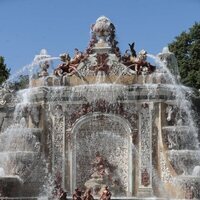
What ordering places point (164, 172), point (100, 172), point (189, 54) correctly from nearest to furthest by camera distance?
1. point (164, 172)
2. point (100, 172)
3. point (189, 54)

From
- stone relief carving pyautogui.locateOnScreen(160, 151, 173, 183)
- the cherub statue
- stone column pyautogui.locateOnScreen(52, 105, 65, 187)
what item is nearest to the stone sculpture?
stone column pyautogui.locateOnScreen(52, 105, 65, 187)

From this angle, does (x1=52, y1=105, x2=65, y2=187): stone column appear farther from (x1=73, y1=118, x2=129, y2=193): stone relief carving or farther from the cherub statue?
the cherub statue

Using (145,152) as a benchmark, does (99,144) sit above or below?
above

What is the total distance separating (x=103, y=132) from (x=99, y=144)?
58 cm

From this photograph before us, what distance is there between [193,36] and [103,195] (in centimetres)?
2887

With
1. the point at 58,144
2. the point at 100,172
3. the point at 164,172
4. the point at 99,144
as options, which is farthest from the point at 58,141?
the point at 164,172

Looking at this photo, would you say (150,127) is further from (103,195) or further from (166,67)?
(103,195)

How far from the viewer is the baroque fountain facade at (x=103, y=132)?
1182 inches

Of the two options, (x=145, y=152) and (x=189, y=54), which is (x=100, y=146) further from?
(x=189, y=54)

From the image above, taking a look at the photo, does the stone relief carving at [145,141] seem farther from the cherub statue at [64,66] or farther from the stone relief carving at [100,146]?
the cherub statue at [64,66]

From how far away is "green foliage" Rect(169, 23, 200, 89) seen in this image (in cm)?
5012

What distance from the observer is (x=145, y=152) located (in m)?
30.4

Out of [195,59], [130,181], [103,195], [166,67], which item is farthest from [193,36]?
[103,195]

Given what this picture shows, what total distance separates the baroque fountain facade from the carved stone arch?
0.15ft
